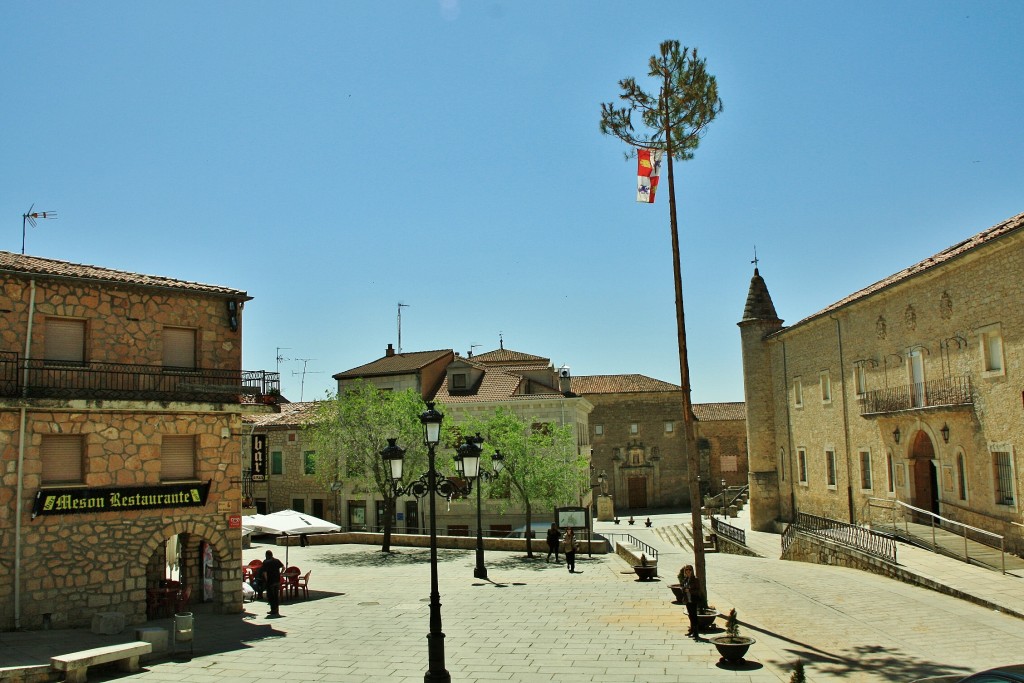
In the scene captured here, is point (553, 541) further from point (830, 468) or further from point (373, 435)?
point (830, 468)

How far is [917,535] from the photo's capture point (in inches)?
967

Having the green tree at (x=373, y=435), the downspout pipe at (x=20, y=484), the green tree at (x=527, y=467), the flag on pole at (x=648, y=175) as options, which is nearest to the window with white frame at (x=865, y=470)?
the green tree at (x=527, y=467)

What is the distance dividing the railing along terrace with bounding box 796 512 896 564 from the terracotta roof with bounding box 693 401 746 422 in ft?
116

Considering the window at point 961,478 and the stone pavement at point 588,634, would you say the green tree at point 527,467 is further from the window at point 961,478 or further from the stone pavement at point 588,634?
the window at point 961,478

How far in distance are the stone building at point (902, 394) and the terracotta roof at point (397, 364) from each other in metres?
17.6

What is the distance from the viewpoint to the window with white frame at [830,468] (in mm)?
35625

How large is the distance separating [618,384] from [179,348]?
4986cm

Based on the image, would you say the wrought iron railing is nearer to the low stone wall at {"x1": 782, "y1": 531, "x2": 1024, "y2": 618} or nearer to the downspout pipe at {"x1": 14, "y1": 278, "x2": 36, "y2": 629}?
the low stone wall at {"x1": 782, "y1": 531, "x2": 1024, "y2": 618}

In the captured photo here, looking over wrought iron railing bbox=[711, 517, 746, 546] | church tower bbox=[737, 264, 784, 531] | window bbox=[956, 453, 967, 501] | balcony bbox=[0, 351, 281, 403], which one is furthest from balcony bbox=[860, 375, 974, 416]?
balcony bbox=[0, 351, 281, 403]

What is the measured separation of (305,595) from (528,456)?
11668mm

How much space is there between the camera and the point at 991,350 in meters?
23.4

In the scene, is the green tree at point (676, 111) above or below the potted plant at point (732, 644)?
above

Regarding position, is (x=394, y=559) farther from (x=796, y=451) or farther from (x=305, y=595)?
(x=796, y=451)

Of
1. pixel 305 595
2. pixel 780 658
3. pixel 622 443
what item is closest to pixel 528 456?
pixel 305 595
